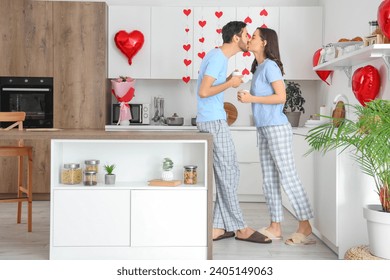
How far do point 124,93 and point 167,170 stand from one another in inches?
103

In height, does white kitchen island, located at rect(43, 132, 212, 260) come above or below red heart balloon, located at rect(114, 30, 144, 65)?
below

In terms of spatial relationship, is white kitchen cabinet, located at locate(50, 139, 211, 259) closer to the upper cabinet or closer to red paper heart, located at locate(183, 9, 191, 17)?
the upper cabinet

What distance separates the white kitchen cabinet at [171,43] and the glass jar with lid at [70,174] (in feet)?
9.10

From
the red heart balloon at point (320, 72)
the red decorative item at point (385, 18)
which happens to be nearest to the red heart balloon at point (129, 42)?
the red heart balloon at point (320, 72)

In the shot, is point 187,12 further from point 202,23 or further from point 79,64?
point 79,64

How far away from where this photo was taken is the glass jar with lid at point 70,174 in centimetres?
330

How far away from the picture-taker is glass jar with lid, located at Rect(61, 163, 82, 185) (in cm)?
330

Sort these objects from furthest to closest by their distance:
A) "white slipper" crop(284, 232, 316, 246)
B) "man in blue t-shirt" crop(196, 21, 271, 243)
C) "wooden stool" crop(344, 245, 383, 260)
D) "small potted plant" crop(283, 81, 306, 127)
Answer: "small potted plant" crop(283, 81, 306, 127) → "white slipper" crop(284, 232, 316, 246) → "man in blue t-shirt" crop(196, 21, 271, 243) → "wooden stool" crop(344, 245, 383, 260)

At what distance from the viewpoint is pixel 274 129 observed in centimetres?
365

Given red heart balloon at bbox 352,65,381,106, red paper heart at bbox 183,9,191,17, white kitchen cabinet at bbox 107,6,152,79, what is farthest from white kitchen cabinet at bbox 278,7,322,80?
red heart balloon at bbox 352,65,381,106

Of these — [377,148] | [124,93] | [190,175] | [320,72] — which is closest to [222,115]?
[190,175]

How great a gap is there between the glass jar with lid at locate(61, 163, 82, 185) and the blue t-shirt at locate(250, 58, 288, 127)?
49.2 inches

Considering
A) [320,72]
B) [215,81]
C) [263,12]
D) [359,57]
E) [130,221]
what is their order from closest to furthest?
[130,221]
[215,81]
[359,57]
[320,72]
[263,12]

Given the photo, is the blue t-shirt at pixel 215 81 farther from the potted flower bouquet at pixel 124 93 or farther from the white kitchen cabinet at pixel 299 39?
the white kitchen cabinet at pixel 299 39
